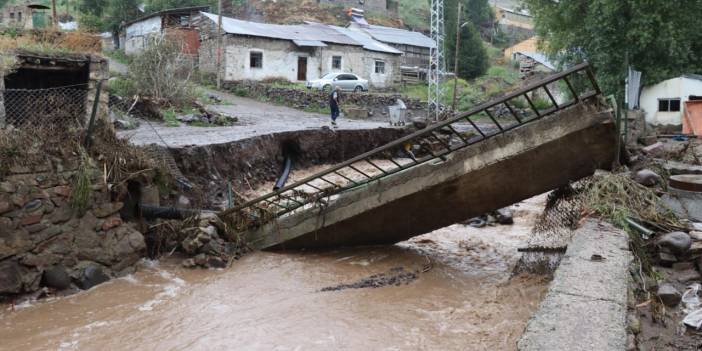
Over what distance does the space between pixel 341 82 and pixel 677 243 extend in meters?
28.8

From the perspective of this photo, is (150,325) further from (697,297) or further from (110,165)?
(697,297)

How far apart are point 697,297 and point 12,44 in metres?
9.64

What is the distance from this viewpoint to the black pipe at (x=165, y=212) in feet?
32.2

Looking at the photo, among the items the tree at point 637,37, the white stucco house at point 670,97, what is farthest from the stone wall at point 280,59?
the white stucco house at point 670,97

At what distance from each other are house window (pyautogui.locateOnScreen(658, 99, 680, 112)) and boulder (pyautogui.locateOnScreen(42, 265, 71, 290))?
22.1 m

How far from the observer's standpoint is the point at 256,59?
34125 millimetres

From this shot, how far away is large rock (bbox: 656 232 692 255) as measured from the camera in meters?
6.10

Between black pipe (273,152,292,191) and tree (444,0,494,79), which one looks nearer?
black pipe (273,152,292,191)

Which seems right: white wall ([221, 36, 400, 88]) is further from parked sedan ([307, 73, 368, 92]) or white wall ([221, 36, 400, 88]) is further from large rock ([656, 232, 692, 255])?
large rock ([656, 232, 692, 255])

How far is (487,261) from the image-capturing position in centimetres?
1007

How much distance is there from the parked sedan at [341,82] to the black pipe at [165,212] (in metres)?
23.3

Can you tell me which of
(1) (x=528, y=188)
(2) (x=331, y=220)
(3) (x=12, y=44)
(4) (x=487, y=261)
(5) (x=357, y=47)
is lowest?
(4) (x=487, y=261)

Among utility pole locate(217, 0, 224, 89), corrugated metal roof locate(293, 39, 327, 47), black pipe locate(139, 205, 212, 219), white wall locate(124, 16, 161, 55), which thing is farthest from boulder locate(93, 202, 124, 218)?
white wall locate(124, 16, 161, 55)

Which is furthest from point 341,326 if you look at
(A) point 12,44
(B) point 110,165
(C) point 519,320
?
(A) point 12,44
